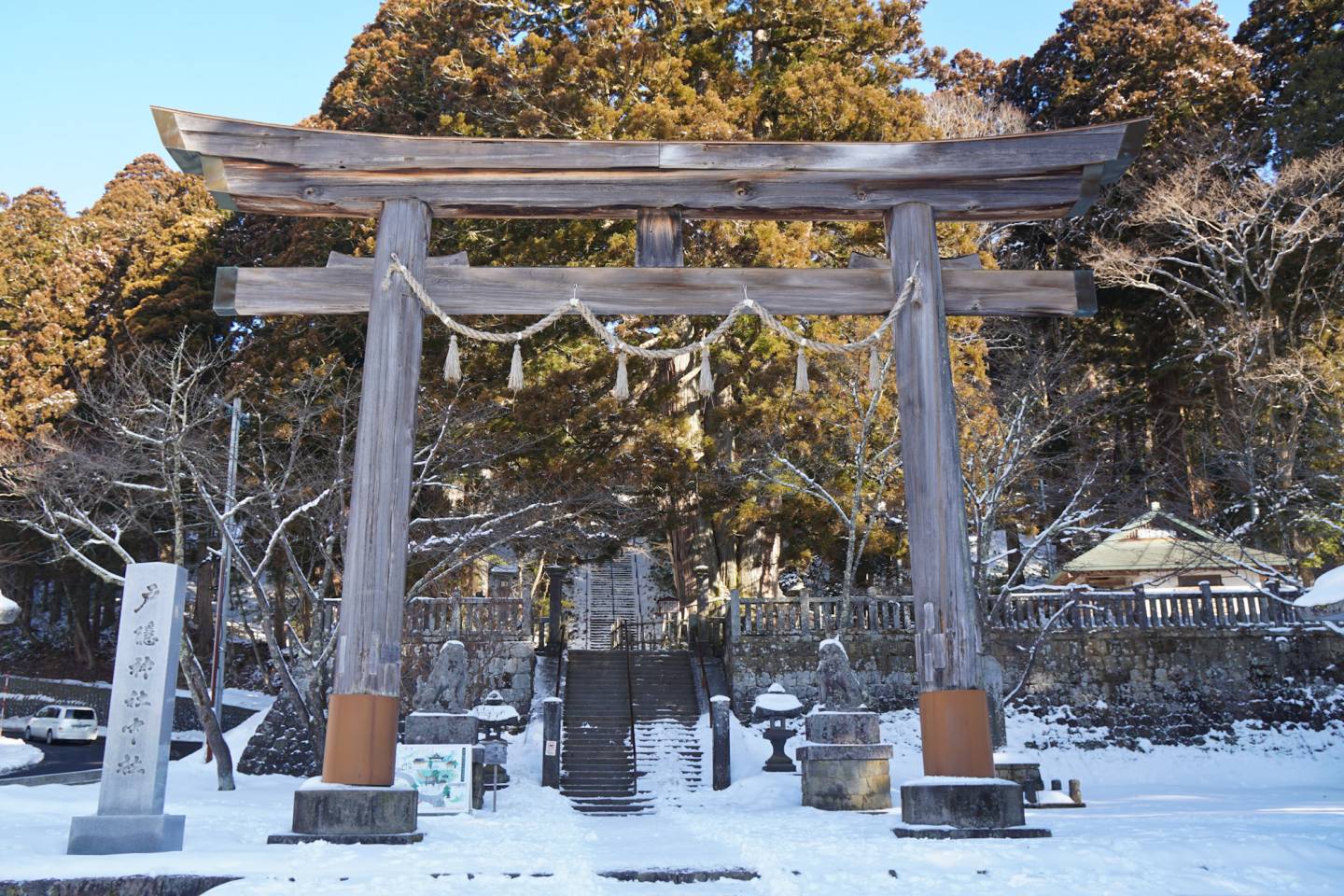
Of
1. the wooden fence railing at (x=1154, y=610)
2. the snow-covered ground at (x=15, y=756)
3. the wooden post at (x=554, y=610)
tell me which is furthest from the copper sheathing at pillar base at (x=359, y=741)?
the wooden fence railing at (x=1154, y=610)

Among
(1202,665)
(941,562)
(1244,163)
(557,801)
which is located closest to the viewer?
(941,562)

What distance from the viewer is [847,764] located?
1191 cm

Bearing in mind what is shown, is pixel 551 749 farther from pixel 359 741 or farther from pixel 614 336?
pixel 614 336

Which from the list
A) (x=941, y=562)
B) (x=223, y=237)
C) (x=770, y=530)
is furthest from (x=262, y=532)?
(x=941, y=562)

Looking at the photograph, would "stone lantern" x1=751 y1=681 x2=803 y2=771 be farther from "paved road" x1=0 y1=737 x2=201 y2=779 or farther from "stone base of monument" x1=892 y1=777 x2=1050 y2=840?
"paved road" x1=0 y1=737 x2=201 y2=779

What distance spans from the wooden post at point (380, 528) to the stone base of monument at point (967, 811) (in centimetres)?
401

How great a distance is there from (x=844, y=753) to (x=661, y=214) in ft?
20.6

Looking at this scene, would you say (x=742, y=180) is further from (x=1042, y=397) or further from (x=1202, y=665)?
(x=1202, y=665)

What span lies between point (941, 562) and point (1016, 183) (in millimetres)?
3516

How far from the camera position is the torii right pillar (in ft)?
26.2

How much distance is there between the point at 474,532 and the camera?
672 inches

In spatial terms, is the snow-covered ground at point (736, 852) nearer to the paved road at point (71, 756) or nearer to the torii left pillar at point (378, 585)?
the torii left pillar at point (378, 585)

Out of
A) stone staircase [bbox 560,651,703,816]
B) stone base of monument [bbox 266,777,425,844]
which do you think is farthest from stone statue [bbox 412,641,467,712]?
stone base of monument [bbox 266,777,425,844]

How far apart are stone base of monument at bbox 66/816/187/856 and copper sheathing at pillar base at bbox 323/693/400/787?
47.1 inches
